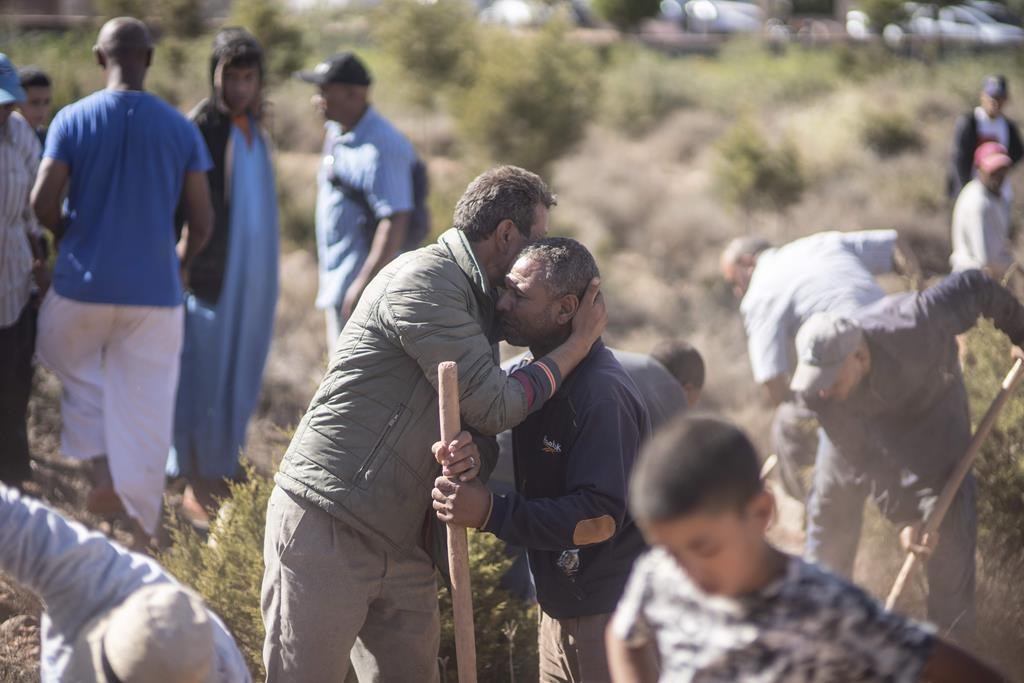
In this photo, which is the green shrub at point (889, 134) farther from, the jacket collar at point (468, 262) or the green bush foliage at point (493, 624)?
the jacket collar at point (468, 262)

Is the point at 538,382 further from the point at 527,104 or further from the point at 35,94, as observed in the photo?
the point at 527,104

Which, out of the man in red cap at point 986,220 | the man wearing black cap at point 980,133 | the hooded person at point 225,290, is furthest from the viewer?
the man wearing black cap at point 980,133

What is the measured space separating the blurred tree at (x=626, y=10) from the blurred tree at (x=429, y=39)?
12.5 m

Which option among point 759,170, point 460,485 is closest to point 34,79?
point 460,485

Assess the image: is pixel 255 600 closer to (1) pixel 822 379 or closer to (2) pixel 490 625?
(2) pixel 490 625

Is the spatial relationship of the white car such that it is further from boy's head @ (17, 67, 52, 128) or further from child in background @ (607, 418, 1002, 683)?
child in background @ (607, 418, 1002, 683)

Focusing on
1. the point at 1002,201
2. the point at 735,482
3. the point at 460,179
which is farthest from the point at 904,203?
the point at 735,482

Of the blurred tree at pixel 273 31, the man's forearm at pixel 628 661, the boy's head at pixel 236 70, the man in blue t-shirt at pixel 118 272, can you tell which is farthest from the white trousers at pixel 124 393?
the blurred tree at pixel 273 31

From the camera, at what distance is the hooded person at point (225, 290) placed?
5992mm

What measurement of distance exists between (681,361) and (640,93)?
20.4m

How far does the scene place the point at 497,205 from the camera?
123 inches

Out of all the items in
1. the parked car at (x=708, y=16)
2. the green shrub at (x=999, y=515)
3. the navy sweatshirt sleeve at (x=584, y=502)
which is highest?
the navy sweatshirt sleeve at (x=584, y=502)

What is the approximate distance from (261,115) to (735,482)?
184 inches

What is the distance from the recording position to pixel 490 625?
4.22 meters
